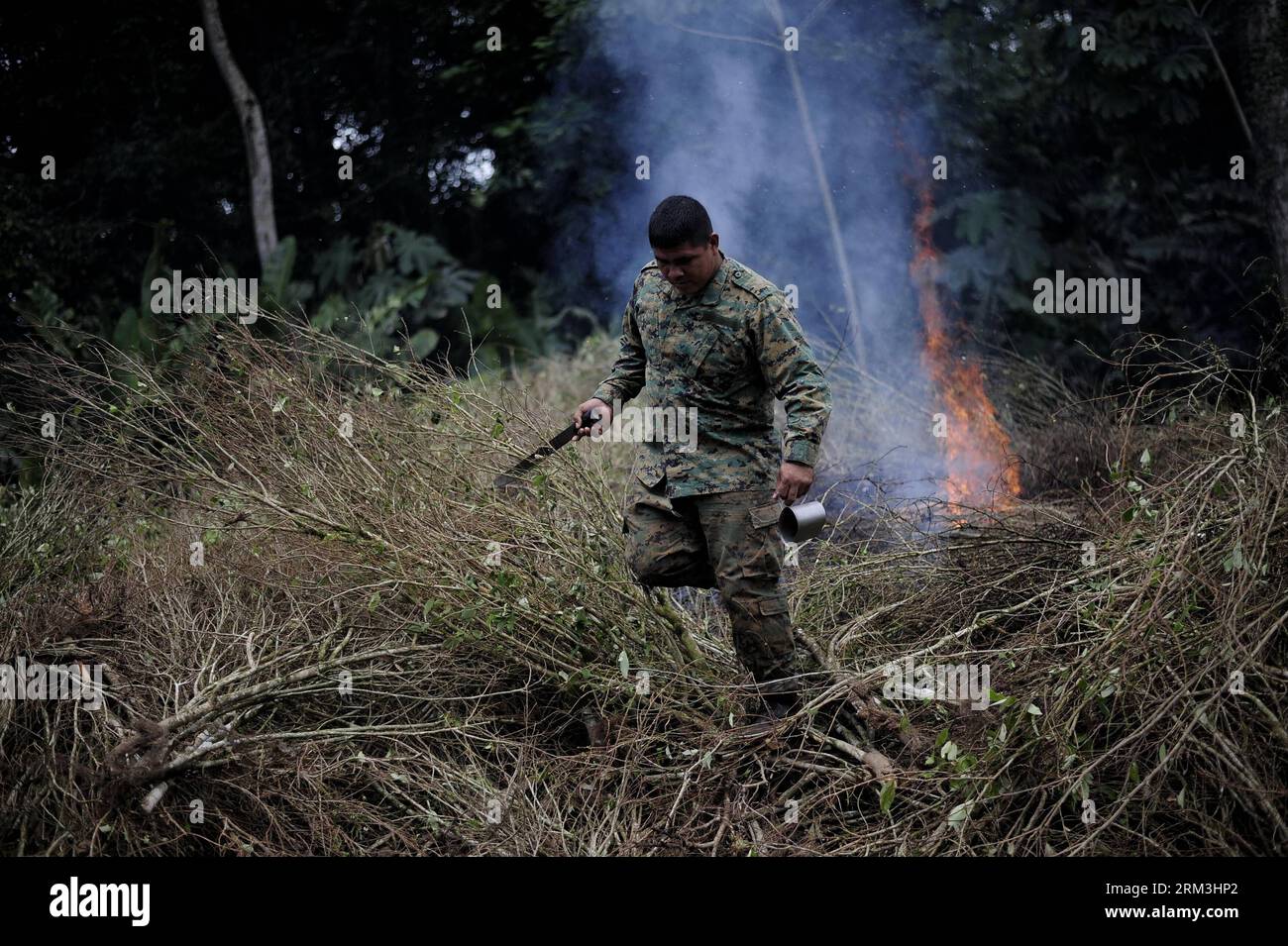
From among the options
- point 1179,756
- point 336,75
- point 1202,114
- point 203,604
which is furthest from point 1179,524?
point 336,75

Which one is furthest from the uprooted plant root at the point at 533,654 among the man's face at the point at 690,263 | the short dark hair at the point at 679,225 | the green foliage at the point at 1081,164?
the green foliage at the point at 1081,164

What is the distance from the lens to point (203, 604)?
196 inches

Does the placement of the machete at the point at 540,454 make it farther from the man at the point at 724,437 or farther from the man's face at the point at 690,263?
the man's face at the point at 690,263

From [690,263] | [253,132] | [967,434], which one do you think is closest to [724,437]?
[690,263]

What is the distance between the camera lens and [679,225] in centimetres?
408

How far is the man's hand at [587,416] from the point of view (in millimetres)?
4387

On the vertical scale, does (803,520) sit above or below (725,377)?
below

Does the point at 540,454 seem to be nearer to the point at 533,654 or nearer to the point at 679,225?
the point at 533,654

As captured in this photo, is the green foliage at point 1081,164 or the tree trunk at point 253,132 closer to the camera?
the green foliage at point 1081,164

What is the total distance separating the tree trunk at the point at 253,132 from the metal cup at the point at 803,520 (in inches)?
377

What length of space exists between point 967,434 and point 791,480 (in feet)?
13.5

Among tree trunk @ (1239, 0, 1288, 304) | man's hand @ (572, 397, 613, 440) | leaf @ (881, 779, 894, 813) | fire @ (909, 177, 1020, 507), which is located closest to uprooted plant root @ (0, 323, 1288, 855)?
leaf @ (881, 779, 894, 813)

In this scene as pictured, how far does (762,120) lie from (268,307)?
446cm

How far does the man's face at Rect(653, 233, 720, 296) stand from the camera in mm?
4113
